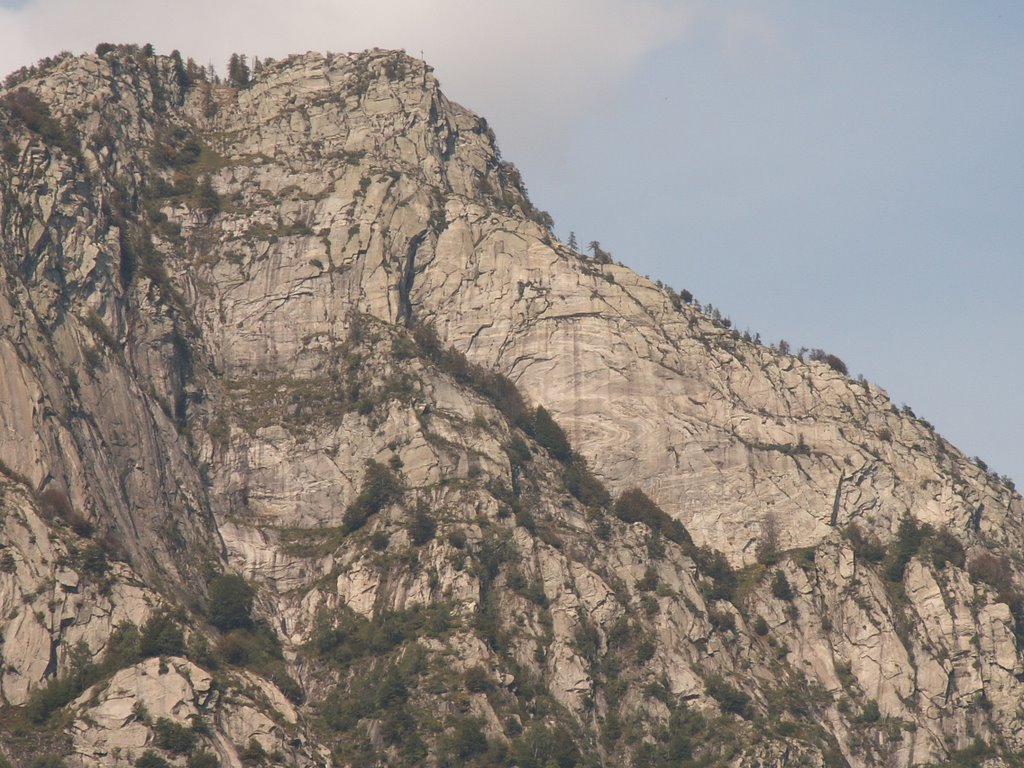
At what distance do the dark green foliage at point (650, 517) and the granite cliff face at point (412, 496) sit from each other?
0.33 meters

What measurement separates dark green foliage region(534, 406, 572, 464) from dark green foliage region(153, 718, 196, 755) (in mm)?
54352

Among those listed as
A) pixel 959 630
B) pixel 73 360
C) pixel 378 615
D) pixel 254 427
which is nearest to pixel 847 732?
pixel 959 630

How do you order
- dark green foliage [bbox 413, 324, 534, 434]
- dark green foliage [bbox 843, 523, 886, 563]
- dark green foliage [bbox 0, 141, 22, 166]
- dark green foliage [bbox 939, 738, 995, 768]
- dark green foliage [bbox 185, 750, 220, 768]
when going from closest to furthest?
dark green foliage [bbox 185, 750, 220, 768]
dark green foliage [bbox 939, 738, 995, 768]
dark green foliage [bbox 0, 141, 22, 166]
dark green foliage [bbox 843, 523, 886, 563]
dark green foliage [bbox 413, 324, 534, 434]

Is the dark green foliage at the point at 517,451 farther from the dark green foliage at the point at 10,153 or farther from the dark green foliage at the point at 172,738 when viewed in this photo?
the dark green foliage at the point at 10,153

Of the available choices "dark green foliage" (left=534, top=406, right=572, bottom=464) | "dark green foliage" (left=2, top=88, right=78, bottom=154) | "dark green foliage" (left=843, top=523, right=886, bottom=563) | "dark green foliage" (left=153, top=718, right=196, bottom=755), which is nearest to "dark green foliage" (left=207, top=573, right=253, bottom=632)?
"dark green foliage" (left=153, top=718, right=196, bottom=755)

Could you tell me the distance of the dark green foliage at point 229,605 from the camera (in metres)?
147

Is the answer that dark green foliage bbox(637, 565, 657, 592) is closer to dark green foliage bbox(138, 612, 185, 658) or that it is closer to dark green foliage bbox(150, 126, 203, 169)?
dark green foliage bbox(138, 612, 185, 658)

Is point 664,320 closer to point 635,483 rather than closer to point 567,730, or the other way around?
point 635,483

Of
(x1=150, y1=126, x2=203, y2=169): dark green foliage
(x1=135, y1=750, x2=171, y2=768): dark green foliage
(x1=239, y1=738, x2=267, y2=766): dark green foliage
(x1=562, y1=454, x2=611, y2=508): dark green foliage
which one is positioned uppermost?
(x1=150, y1=126, x2=203, y2=169): dark green foliage

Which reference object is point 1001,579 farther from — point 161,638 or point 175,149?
point 175,149

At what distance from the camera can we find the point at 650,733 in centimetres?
14838

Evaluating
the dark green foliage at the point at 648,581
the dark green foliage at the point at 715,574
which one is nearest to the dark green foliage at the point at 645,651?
the dark green foliage at the point at 648,581

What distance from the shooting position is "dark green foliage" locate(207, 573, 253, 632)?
14712 centimetres

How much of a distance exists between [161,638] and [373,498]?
29.6m
